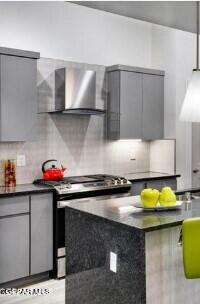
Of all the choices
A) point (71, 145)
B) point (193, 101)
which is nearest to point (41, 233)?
point (71, 145)

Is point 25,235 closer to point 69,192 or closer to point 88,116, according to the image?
point 69,192

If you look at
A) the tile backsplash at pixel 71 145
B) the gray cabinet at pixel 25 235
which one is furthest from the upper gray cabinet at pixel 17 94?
the gray cabinet at pixel 25 235

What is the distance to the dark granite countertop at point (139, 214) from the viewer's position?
2.21 metres

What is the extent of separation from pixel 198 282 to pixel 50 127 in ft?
8.68

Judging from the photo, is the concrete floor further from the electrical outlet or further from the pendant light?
the pendant light

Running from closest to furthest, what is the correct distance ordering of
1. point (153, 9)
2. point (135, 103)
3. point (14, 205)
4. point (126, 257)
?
1. point (126, 257)
2. point (153, 9)
3. point (14, 205)
4. point (135, 103)

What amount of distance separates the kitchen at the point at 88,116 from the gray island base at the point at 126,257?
1.15 meters

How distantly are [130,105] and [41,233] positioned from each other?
7.02 ft

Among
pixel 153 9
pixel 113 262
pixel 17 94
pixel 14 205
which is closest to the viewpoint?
pixel 113 262

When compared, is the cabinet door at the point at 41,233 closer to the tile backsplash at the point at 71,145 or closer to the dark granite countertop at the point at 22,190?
the dark granite countertop at the point at 22,190

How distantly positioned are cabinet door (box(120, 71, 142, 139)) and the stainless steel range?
82 centimetres

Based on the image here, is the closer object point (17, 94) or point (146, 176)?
point (17, 94)

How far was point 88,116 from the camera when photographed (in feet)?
16.2

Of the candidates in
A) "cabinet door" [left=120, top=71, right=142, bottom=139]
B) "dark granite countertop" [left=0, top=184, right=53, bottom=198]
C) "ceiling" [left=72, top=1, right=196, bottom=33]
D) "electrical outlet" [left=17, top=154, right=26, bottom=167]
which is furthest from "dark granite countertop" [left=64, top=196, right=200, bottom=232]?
"cabinet door" [left=120, top=71, right=142, bottom=139]
